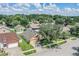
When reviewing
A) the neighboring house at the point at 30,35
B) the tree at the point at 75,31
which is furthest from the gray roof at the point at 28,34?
the tree at the point at 75,31

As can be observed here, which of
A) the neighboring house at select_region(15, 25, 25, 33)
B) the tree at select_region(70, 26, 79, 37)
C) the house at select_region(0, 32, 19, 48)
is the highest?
the neighboring house at select_region(15, 25, 25, 33)

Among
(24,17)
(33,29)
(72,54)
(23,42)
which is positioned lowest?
(72,54)

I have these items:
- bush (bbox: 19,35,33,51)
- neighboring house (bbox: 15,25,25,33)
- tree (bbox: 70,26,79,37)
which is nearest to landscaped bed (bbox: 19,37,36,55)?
bush (bbox: 19,35,33,51)

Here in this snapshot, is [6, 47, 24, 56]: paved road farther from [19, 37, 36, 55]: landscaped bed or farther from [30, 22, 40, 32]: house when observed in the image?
[30, 22, 40, 32]: house

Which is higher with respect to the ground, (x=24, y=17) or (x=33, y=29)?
(x=24, y=17)

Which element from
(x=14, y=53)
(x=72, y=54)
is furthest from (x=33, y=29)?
(x=72, y=54)

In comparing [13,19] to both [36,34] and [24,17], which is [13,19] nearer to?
[24,17]

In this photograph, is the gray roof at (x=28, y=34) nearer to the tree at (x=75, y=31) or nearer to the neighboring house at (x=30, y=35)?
the neighboring house at (x=30, y=35)
